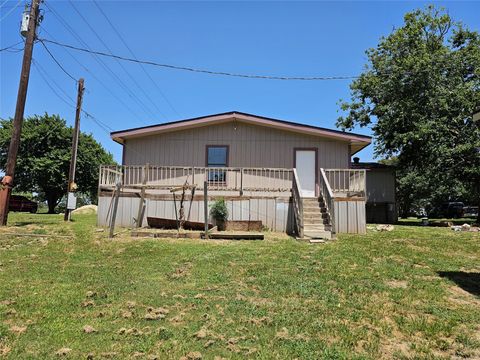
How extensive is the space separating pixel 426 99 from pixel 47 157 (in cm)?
2787

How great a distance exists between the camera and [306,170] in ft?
52.7

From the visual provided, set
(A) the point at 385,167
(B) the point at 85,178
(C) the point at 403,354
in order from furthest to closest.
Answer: (B) the point at 85,178
(A) the point at 385,167
(C) the point at 403,354

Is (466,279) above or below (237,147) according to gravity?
below

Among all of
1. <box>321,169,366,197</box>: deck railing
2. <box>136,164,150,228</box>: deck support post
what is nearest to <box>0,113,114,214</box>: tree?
<box>136,164,150,228</box>: deck support post

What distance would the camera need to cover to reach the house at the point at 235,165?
13719 mm

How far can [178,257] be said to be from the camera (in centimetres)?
826

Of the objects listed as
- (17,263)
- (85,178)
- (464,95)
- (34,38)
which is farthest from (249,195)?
(85,178)

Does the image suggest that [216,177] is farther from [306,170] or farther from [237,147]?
[306,170]

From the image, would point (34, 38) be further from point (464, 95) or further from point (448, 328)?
point (464, 95)

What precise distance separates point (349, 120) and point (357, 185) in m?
12.6

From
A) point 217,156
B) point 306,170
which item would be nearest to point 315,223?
point 306,170

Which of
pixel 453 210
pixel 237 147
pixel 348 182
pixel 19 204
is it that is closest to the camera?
pixel 348 182

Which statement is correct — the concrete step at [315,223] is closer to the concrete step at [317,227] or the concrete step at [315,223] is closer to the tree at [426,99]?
the concrete step at [317,227]

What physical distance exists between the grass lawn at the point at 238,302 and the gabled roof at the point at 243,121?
7.13m
